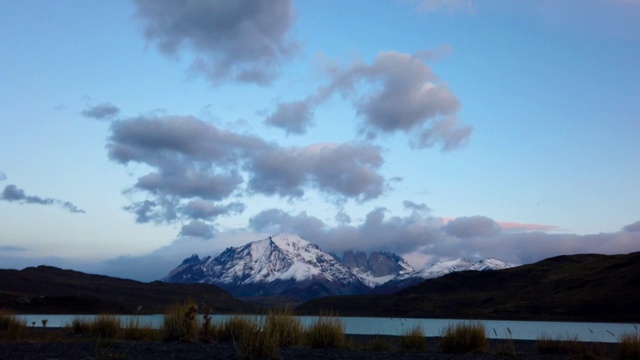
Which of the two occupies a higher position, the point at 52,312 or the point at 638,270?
the point at 638,270

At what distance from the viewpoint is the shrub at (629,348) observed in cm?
1620

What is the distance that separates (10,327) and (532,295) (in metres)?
140

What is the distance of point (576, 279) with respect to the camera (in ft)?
479

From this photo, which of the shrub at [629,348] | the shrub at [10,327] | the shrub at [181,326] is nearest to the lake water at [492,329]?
the shrub at [629,348]

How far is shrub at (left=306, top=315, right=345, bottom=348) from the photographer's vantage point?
15.8 meters

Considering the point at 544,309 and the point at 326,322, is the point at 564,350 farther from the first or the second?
the point at 544,309

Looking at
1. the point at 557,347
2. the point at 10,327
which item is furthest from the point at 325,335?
the point at 10,327

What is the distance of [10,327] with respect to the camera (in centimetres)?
1962

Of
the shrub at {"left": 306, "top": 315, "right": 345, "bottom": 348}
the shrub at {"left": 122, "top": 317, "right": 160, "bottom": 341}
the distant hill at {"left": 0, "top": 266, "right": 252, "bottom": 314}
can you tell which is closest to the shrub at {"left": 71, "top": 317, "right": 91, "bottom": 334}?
the shrub at {"left": 122, "top": 317, "right": 160, "bottom": 341}

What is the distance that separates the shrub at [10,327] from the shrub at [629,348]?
17.7m

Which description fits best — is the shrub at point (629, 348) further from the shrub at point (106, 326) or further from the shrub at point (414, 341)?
the shrub at point (106, 326)

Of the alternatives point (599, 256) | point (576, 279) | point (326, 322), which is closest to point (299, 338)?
point (326, 322)

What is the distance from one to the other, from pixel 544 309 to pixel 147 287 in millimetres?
121894

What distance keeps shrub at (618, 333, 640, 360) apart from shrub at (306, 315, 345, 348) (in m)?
7.70
